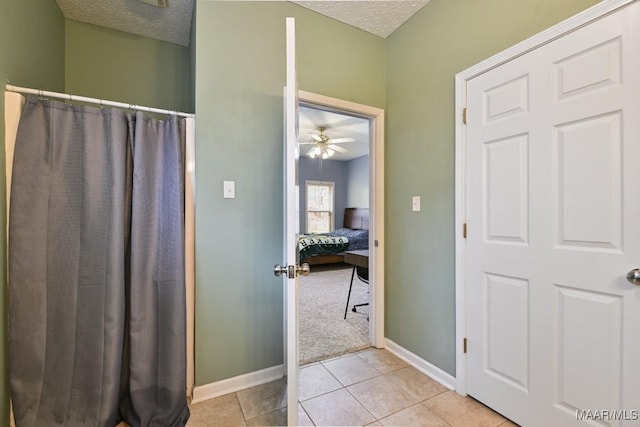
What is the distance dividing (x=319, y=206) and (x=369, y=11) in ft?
17.9

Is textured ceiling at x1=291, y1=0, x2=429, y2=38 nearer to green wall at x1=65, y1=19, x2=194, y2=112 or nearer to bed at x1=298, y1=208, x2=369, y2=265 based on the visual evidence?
green wall at x1=65, y1=19, x2=194, y2=112

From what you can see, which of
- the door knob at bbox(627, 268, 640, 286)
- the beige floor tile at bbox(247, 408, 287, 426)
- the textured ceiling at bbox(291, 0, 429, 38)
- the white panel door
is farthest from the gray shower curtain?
the door knob at bbox(627, 268, 640, 286)

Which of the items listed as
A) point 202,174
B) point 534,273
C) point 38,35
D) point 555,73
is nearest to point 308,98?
point 202,174

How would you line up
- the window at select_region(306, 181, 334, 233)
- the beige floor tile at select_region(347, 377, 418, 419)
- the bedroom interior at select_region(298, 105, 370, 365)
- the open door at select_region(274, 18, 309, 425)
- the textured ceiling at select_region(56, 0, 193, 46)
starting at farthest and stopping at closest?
the window at select_region(306, 181, 334, 233) < the bedroom interior at select_region(298, 105, 370, 365) < the textured ceiling at select_region(56, 0, 193, 46) < the beige floor tile at select_region(347, 377, 418, 419) < the open door at select_region(274, 18, 309, 425)

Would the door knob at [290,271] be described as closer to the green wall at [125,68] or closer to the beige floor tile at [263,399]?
the beige floor tile at [263,399]

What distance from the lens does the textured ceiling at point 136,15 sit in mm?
1885

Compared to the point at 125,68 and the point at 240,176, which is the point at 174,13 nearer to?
the point at 125,68

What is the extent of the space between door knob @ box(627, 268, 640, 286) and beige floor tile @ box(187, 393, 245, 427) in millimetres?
1928

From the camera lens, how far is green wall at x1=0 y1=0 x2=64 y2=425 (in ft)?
3.95

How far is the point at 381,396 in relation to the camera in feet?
5.48

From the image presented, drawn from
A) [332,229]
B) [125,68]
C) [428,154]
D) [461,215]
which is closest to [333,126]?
[428,154]

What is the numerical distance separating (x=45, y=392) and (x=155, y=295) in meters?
0.61

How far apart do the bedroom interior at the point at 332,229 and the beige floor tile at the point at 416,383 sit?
443 mm

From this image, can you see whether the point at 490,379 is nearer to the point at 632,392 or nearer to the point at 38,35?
the point at 632,392
